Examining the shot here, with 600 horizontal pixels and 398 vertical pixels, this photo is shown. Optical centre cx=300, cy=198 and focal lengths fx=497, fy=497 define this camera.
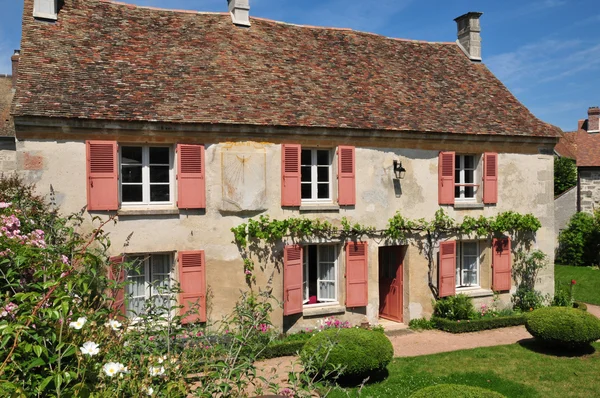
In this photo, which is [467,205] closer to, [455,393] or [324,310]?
[324,310]

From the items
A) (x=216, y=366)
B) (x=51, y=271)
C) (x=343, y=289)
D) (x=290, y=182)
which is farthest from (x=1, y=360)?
(x=343, y=289)

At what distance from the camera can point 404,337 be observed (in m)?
12.3

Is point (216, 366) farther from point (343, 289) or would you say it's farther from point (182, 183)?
point (343, 289)

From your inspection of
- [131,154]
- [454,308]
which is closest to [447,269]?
[454,308]

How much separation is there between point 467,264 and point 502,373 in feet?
16.7

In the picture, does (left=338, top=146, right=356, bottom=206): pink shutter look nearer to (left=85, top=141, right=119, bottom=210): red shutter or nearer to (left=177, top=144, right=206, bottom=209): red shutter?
(left=177, top=144, right=206, bottom=209): red shutter

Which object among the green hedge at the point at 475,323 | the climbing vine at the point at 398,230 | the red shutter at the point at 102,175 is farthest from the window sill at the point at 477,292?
the red shutter at the point at 102,175

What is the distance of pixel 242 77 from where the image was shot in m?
12.5

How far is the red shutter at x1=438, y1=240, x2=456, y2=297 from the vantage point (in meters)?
13.3

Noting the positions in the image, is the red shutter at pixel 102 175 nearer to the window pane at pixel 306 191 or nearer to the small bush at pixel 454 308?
the window pane at pixel 306 191

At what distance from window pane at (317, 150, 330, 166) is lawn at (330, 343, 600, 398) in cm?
496

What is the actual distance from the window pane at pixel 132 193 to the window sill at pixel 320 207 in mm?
3691

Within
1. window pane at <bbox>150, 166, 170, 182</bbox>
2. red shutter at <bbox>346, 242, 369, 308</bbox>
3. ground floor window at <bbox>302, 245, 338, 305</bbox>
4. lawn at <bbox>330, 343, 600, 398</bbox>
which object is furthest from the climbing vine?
lawn at <bbox>330, 343, 600, 398</bbox>

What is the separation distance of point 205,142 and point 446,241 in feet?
22.8
